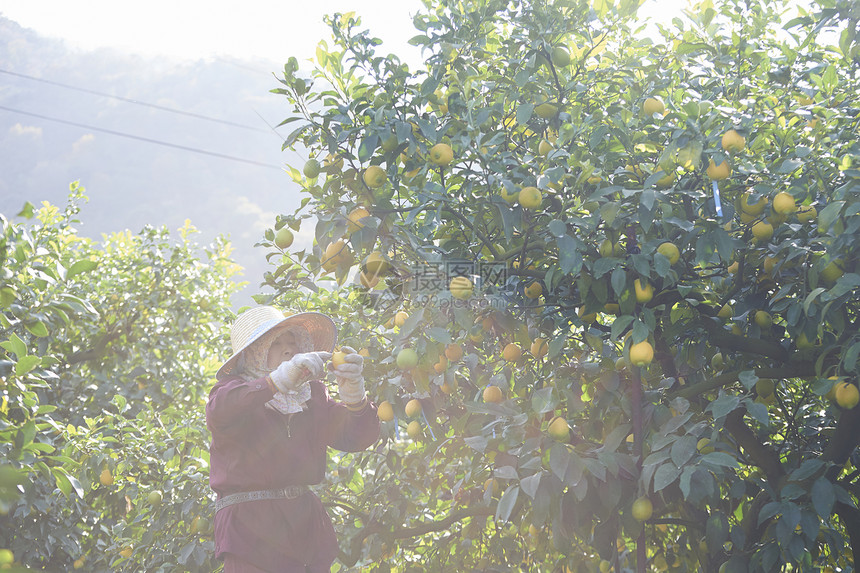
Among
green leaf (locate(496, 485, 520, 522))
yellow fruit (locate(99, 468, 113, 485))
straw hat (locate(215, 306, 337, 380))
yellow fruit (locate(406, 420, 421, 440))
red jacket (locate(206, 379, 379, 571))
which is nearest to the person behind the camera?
green leaf (locate(496, 485, 520, 522))

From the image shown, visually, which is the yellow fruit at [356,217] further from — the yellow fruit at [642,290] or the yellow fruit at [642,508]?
the yellow fruit at [642,508]

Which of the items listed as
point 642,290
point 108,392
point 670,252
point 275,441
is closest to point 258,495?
point 275,441

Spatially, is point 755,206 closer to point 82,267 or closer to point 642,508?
point 642,508

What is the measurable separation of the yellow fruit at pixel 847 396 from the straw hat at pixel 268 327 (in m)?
1.47

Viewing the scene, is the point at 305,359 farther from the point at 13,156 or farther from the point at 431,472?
the point at 13,156

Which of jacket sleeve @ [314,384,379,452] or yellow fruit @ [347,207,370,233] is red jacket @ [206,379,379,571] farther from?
yellow fruit @ [347,207,370,233]

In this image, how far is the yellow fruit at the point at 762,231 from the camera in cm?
203

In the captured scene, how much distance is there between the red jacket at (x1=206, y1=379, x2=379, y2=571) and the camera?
2096 millimetres

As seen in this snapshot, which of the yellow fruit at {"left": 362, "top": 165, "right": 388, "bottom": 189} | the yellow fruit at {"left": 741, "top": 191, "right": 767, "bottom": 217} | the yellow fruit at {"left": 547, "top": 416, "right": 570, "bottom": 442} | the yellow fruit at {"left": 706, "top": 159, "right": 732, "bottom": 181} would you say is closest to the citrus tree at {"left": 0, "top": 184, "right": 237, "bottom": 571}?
the yellow fruit at {"left": 362, "top": 165, "right": 388, "bottom": 189}

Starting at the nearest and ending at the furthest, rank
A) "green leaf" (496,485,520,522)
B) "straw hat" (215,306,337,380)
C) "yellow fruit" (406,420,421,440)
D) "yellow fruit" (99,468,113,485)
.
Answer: "green leaf" (496,485,520,522) → "straw hat" (215,306,337,380) → "yellow fruit" (406,420,421,440) → "yellow fruit" (99,468,113,485)

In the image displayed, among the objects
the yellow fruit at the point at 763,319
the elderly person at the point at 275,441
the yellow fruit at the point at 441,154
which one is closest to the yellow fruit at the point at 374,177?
the yellow fruit at the point at 441,154

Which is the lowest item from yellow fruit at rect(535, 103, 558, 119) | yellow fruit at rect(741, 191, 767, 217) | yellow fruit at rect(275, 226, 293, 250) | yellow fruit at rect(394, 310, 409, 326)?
yellow fruit at rect(394, 310, 409, 326)

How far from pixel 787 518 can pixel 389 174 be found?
1.35 meters

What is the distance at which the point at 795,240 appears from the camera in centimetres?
199
